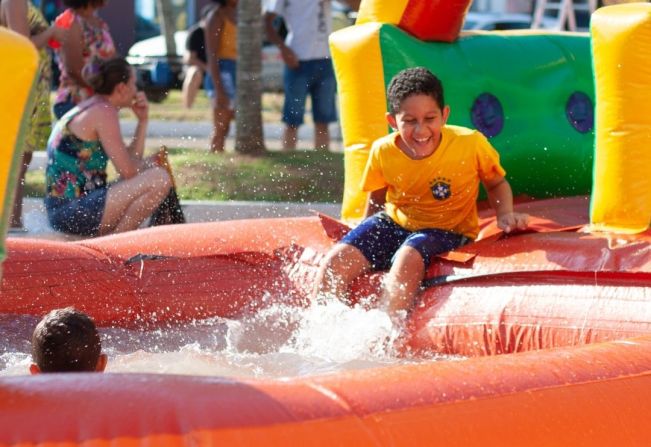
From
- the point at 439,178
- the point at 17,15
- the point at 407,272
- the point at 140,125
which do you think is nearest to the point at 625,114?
the point at 439,178

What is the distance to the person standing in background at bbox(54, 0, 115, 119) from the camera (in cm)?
691

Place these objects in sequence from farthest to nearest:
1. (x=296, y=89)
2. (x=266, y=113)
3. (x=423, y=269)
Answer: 1. (x=266, y=113)
2. (x=296, y=89)
3. (x=423, y=269)

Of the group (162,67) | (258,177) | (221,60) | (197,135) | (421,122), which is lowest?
(197,135)

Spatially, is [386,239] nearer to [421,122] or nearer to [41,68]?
[421,122]

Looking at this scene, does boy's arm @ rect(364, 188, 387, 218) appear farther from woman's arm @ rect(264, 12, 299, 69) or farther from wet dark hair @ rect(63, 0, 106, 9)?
woman's arm @ rect(264, 12, 299, 69)

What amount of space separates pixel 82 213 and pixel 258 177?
272 centimetres

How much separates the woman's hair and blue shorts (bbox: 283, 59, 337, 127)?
9.05ft

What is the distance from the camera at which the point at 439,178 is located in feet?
14.6

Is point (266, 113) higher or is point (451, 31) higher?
point (451, 31)

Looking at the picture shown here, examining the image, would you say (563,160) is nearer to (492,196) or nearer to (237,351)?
(492,196)

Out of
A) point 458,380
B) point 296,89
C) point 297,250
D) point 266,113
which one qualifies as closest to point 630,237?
point 297,250

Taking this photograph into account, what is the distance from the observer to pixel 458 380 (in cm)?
269

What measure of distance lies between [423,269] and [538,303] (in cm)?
48

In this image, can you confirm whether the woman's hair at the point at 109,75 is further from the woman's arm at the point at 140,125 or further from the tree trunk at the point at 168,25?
the tree trunk at the point at 168,25
